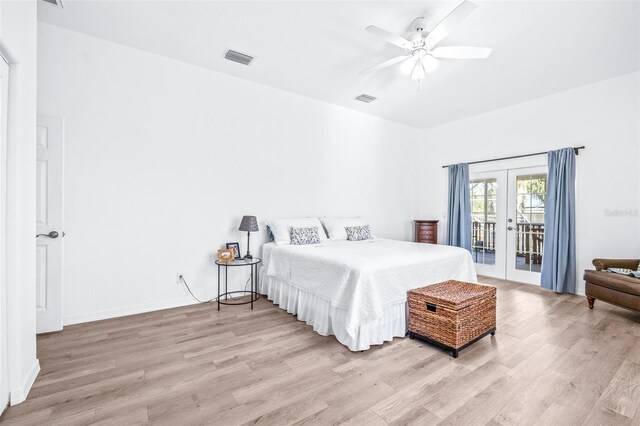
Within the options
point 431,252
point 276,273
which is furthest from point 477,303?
point 276,273

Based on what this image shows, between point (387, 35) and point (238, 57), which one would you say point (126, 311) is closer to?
point (238, 57)

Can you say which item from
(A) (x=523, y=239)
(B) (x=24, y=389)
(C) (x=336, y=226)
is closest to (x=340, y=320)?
(C) (x=336, y=226)

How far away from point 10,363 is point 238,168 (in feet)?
9.04

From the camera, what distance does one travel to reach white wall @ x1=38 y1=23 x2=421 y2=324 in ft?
9.62

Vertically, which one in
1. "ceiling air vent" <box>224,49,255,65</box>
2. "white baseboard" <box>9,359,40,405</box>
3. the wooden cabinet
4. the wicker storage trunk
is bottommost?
"white baseboard" <box>9,359,40,405</box>

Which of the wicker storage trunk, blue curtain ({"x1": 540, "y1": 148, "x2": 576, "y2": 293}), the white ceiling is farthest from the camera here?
blue curtain ({"x1": 540, "y1": 148, "x2": 576, "y2": 293})

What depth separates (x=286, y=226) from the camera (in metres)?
3.94

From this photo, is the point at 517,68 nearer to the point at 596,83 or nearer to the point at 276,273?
the point at 596,83

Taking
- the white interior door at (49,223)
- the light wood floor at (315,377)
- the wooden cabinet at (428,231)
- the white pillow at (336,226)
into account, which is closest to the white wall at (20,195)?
the light wood floor at (315,377)

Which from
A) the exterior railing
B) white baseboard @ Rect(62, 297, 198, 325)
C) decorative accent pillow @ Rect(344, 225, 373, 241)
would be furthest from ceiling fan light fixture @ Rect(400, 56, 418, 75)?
white baseboard @ Rect(62, 297, 198, 325)

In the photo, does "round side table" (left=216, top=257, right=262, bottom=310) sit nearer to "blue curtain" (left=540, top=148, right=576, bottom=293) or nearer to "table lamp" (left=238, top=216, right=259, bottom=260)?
"table lamp" (left=238, top=216, right=259, bottom=260)

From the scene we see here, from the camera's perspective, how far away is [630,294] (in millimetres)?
2939

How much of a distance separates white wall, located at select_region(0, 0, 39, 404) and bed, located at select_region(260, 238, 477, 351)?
6.69 feet

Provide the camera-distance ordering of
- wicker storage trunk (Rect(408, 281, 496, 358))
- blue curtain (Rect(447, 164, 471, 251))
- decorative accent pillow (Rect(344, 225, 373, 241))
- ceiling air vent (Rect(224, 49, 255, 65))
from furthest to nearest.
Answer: blue curtain (Rect(447, 164, 471, 251))
decorative accent pillow (Rect(344, 225, 373, 241))
ceiling air vent (Rect(224, 49, 255, 65))
wicker storage trunk (Rect(408, 281, 496, 358))
